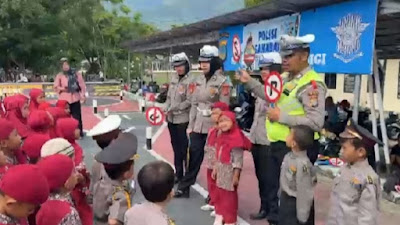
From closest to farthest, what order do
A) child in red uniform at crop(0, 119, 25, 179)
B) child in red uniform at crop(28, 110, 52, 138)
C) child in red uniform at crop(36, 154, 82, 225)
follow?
child in red uniform at crop(36, 154, 82, 225)
child in red uniform at crop(0, 119, 25, 179)
child in red uniform at crop(28, 110, 52, 138)

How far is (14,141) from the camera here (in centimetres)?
417

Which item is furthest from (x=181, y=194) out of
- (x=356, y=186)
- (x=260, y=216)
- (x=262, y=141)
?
(x=356, y=186)

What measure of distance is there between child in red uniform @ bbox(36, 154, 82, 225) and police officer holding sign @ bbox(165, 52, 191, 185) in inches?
139

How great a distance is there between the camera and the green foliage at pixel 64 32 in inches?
1347

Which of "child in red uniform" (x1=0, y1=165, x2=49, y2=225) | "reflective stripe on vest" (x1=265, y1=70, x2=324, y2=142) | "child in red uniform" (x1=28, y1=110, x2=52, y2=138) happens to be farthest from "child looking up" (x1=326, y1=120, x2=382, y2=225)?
"child in red uniform" (x1=28, y1=110, x2=52, y2=138)

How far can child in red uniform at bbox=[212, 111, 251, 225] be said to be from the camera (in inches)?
204

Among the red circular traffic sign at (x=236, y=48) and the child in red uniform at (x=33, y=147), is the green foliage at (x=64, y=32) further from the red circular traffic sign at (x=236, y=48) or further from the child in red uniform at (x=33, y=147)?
the child in red uniform at (x=33, y=147)

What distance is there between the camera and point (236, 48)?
422 inches

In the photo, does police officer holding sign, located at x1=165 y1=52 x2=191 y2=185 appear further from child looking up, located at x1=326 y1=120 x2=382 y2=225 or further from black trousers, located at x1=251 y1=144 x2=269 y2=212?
child looking up, located at x1=326 y1=120 x2=382 y2=225

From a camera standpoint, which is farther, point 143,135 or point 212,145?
point 143,135

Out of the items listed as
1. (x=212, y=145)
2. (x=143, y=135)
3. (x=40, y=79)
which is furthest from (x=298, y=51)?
(x=40, y=79)

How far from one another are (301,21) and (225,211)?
355 cm

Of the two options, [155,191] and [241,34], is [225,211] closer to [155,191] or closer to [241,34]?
[155,191]

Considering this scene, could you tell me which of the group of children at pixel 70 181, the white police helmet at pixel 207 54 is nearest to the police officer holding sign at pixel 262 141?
the white police helmet at pixel 207 54
